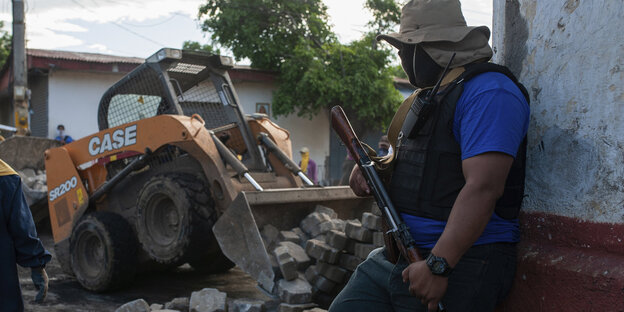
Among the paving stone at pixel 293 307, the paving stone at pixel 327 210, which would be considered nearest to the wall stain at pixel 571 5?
the paving stone at pixel 293 307

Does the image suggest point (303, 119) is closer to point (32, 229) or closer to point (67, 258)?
point (67, 258)

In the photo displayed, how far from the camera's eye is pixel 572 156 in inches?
83.1

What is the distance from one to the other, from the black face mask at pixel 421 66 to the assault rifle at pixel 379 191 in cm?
38

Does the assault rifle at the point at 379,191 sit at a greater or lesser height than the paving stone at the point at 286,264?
greater

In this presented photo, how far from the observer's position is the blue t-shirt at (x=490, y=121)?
1840 millimetres

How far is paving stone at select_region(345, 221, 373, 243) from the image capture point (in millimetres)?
5062

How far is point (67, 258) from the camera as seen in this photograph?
6551mm

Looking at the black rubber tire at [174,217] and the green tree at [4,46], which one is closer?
the black rubber tire at [174,217]

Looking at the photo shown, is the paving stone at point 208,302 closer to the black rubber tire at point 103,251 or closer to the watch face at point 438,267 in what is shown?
the black rubber tire at point 103,251

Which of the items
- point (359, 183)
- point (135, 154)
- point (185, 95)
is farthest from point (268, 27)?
point (359, 183)

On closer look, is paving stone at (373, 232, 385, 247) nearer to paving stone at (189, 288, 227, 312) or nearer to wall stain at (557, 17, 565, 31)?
paving stone at (189, 288, 227, 312)

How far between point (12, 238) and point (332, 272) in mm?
2734

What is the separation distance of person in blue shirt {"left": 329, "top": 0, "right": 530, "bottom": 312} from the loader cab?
173 inches

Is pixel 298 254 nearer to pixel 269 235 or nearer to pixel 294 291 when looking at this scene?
pixel 269 235
